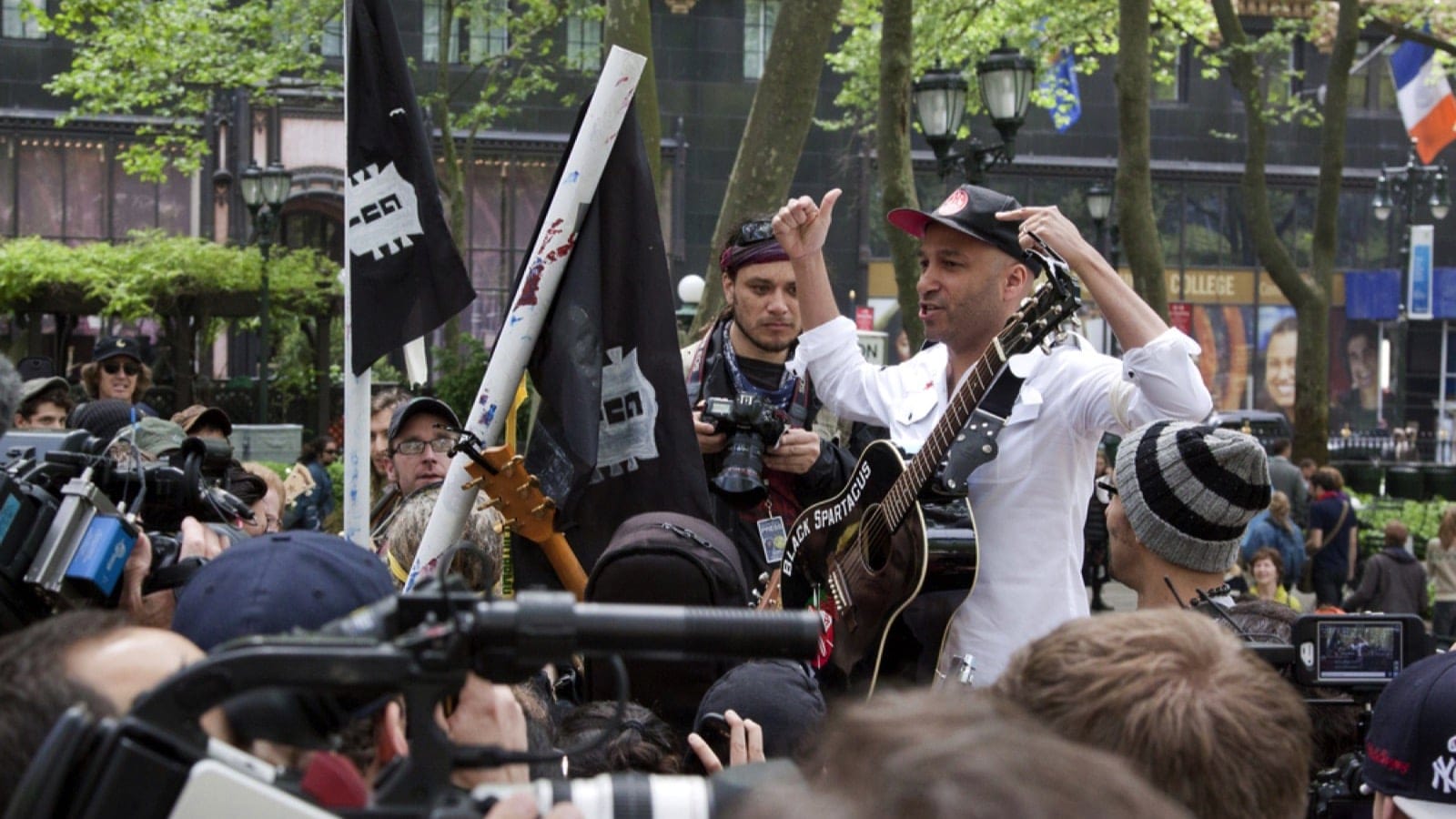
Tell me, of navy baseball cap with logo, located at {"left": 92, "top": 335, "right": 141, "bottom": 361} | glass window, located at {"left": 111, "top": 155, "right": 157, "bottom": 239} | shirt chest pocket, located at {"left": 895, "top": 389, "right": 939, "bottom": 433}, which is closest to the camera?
shirt chest pocket, located at {"left": 895, "top": 389, "right": 939, "bottom": 433}

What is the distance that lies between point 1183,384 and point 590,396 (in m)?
1.55

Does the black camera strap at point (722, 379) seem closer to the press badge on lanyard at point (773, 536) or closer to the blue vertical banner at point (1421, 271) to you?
the press badge on lanyard at point (773, 536)

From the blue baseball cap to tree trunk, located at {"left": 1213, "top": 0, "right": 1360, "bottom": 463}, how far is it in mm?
19309

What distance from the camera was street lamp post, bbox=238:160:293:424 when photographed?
21453 mm

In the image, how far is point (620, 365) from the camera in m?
4.61

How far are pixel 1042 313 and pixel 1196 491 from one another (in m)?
0.51

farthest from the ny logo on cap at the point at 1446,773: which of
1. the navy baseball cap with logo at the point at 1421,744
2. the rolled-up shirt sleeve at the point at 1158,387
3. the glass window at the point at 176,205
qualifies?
the glass window at the point at 176,205

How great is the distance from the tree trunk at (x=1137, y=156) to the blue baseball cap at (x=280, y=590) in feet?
47.9

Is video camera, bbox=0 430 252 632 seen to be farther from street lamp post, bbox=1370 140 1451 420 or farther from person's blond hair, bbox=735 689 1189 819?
street lamp post, bbox=1370 140 1451 420

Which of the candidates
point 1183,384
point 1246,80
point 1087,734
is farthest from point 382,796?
point 1246,80

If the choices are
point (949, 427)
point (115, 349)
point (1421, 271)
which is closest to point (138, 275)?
point (115, 349)

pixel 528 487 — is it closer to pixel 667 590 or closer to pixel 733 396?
pixel 667 590

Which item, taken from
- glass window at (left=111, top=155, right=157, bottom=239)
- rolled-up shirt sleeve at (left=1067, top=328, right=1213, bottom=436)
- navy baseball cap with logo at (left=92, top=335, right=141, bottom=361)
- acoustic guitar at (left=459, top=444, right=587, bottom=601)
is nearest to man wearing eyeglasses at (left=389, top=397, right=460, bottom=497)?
acoustic guitar at (left=459, top=444, right=587, bottom=601)

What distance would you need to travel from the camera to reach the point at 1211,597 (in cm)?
375
